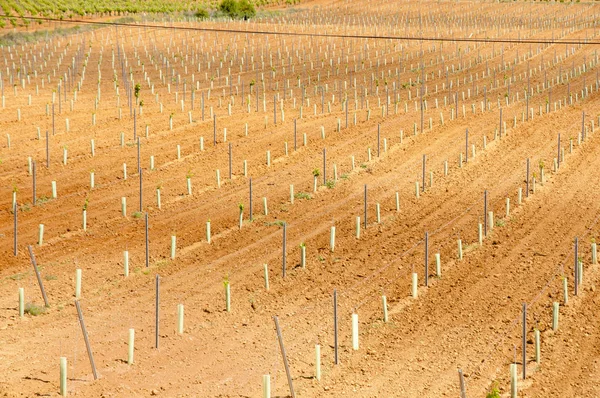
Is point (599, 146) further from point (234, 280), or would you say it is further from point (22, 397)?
point (22, 397)

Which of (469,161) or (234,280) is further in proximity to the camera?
(469,161)

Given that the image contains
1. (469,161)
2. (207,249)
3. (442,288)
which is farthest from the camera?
(469,161)

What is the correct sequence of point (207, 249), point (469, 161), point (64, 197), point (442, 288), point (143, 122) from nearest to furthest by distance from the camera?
point (442, 288), point (207, 249), point (64, 197), point (469, 161), point (143, 122)

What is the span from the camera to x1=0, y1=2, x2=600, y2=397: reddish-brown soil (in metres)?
22.2

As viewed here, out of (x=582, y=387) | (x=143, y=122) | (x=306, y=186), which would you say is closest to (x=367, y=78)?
(x=143, y=122)

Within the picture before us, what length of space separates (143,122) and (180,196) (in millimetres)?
12182

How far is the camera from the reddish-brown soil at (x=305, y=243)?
2225 centimetres

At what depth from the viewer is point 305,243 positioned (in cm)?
3189

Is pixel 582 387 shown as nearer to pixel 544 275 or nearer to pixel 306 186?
pixel 544 275

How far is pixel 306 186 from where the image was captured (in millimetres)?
38844

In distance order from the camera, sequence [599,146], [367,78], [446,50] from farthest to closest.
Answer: [446,50]
[367,78]
[599,146]

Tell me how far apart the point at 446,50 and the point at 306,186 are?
42.1 m

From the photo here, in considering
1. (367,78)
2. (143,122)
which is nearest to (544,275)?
(143,122)

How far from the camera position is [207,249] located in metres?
31.4
